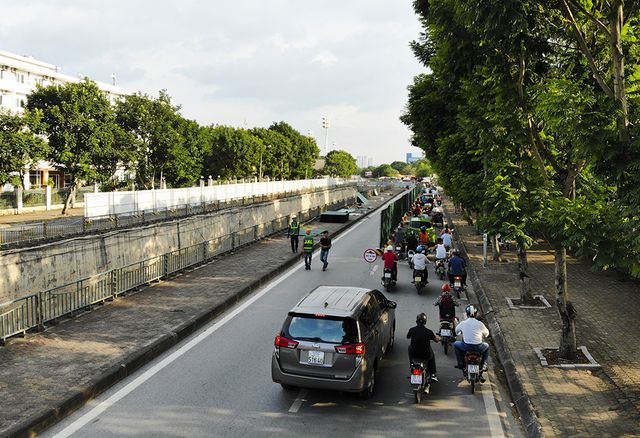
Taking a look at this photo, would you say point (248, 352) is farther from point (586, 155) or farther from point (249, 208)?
point (249, 208)

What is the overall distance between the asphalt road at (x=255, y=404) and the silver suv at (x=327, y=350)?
0.42 meters

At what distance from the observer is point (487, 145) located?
1320cm

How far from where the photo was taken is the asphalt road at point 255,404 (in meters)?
7.43

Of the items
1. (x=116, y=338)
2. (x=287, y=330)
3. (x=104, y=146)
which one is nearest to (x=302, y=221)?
(x=104, y=146)

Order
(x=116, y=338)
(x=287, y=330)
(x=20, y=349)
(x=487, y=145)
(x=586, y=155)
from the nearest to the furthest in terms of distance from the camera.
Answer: (x=586, y=155)
(x=287, y=330)
(x=20, y=349)
(x=116, y=338)
(x=487, y=145)

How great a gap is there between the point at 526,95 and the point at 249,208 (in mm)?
17794

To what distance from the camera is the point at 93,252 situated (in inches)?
554

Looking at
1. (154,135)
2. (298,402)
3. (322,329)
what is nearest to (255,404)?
(298,402)

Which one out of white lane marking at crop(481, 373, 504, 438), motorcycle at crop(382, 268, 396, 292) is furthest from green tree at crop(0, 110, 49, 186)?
white lane marking at crop(481, 373, 504, 438)

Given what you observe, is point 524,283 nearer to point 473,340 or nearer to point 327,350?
point 473,340

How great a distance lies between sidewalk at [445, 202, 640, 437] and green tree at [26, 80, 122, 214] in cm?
3306

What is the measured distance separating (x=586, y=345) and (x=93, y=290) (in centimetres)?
1125

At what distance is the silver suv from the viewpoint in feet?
26.4

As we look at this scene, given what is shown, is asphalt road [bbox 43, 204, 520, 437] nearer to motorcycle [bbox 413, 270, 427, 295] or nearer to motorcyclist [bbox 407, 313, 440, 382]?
motorcyclist [bbox 407, 313, 440, 382]
